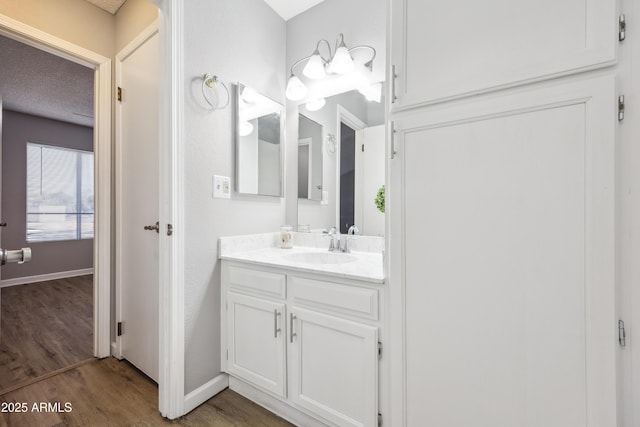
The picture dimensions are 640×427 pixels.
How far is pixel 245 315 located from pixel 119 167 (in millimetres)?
1505

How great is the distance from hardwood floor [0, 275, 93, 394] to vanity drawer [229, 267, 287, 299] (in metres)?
1.48

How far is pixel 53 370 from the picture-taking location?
1.92m

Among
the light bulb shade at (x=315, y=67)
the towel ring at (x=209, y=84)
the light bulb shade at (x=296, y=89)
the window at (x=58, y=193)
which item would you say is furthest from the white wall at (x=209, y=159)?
the window at (x=58, y=193)

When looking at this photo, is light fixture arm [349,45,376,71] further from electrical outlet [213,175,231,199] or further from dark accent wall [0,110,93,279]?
dark accent wall [0,110,93,279]

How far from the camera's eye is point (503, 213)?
927mm

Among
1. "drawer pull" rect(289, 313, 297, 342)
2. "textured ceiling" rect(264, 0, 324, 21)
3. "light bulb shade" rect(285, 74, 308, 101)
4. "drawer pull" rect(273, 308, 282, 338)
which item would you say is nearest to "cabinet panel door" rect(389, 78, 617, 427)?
"drawer pull" rect(289, 313, 297, 342)

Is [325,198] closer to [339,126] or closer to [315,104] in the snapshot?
[339,126]

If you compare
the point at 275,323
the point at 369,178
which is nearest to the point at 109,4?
the point at 369,178

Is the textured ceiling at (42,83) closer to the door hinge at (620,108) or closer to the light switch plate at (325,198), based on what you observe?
the light switch plate at (325,198)

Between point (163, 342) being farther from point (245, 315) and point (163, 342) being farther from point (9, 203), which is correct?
point (9, 203)

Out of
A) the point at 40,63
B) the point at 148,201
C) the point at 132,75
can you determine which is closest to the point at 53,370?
the point at 148,201

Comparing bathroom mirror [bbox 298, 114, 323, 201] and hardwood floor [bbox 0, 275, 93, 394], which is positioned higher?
bathroom mirror [bbox 298, 114, 323, 201]

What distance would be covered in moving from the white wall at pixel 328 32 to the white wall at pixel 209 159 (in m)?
0.32

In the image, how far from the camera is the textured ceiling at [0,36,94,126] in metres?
2.67
